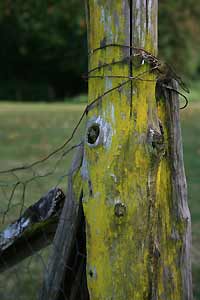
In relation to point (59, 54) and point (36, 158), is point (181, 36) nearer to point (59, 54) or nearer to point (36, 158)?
point (59, 54)

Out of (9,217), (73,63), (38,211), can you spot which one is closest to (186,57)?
(73,63)

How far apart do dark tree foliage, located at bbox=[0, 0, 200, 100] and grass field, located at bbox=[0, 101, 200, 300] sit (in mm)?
14857

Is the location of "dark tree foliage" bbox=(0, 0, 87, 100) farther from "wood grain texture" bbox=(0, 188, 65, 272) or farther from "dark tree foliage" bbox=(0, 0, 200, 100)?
"wood grain texture" bbox=(0, 188, 65, 272)

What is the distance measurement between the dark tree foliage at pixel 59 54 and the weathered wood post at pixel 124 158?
3515cm

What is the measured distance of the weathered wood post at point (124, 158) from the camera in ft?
10.2

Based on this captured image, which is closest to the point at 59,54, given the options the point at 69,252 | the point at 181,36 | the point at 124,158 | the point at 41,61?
the point at 41,61

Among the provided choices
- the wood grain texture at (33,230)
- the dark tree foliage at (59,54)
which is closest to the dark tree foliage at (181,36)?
the dark tree foliage at (59,54)

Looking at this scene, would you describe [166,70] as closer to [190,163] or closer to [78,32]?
[190,163]

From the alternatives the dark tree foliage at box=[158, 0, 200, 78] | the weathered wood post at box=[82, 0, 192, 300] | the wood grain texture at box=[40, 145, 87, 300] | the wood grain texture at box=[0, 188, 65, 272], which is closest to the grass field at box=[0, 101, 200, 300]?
the wood grain texture at box=[0, 188, 65, 272]

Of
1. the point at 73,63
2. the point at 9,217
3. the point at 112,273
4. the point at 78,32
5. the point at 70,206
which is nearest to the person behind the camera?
the point at 112,273

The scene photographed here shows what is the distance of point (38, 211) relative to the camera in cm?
357

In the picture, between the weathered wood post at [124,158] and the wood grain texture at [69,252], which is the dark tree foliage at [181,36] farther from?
the weathered wood post at [124,158]

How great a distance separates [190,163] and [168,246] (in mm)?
8932

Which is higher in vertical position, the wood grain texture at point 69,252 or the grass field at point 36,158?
the wood grain texture at point 69,252
